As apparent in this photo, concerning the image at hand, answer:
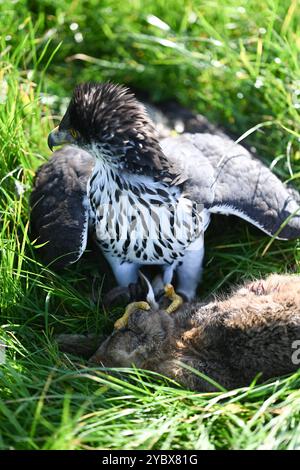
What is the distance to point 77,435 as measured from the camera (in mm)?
3268

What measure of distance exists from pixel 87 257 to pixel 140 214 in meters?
0.80

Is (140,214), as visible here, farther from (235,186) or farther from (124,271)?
(235,186)

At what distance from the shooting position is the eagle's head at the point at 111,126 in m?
3.95

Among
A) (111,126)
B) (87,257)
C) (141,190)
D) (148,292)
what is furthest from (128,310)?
(111,126)

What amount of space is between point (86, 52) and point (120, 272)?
2.37 meters

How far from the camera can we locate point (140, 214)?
4.12 m

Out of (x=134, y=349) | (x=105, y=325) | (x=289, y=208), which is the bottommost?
(x=105, y=325)

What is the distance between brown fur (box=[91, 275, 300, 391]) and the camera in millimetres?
3648

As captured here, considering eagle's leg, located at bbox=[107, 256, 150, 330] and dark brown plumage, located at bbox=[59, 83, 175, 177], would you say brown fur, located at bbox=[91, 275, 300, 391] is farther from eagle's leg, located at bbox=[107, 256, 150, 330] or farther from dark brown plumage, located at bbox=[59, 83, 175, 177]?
dark brown plumage, located at bbox=[59, 83, 175, 177]

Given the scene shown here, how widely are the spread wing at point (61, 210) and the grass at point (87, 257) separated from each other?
122 millimetres

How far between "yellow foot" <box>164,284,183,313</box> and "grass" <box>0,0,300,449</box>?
39 cm
